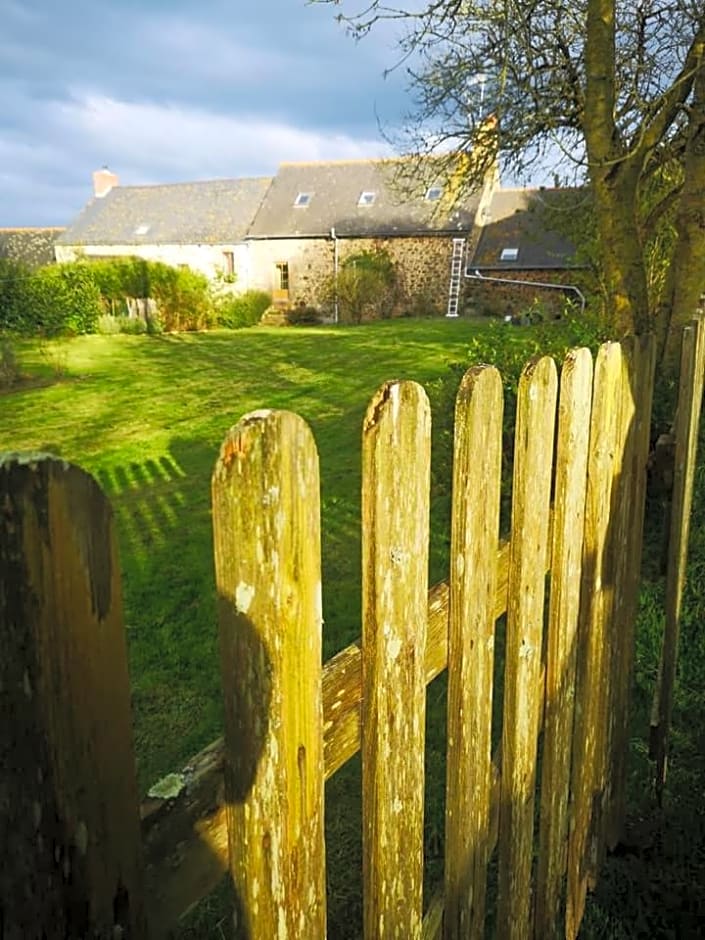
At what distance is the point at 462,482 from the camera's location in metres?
1.40

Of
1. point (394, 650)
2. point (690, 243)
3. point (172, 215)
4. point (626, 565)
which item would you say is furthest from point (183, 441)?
point (172, 215)

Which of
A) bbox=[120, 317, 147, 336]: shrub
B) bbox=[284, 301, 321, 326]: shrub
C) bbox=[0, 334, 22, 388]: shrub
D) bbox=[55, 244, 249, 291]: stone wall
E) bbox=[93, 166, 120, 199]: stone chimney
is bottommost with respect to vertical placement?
bbox=[0, 334, 22, 388]: shrub

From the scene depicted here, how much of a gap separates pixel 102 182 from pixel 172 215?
565 centimetres

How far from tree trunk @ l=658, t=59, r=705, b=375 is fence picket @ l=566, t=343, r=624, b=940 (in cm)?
379

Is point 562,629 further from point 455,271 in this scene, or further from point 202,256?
point 202,256

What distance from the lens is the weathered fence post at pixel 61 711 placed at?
2.16ft

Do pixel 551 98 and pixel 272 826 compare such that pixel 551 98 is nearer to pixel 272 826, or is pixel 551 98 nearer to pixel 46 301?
pixel 272 826

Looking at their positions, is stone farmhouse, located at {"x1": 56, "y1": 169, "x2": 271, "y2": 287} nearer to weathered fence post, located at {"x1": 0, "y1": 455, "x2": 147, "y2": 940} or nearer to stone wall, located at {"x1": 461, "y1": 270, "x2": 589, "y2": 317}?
stone wall, located at {"x1": 461, "y1": 270, "x2": 589, "y2": 317}

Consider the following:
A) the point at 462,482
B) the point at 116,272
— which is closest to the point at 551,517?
the point at 462,482

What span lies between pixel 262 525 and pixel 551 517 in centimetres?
119

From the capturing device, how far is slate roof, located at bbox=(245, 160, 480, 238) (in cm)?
2923

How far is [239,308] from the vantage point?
27281 millimetres

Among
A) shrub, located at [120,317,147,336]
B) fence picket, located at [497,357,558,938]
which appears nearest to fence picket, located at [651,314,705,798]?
fence picket, located at [497,357,558,938]

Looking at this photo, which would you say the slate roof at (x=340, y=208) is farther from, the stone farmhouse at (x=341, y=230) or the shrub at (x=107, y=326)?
the shrub at (x=107, y=326)
